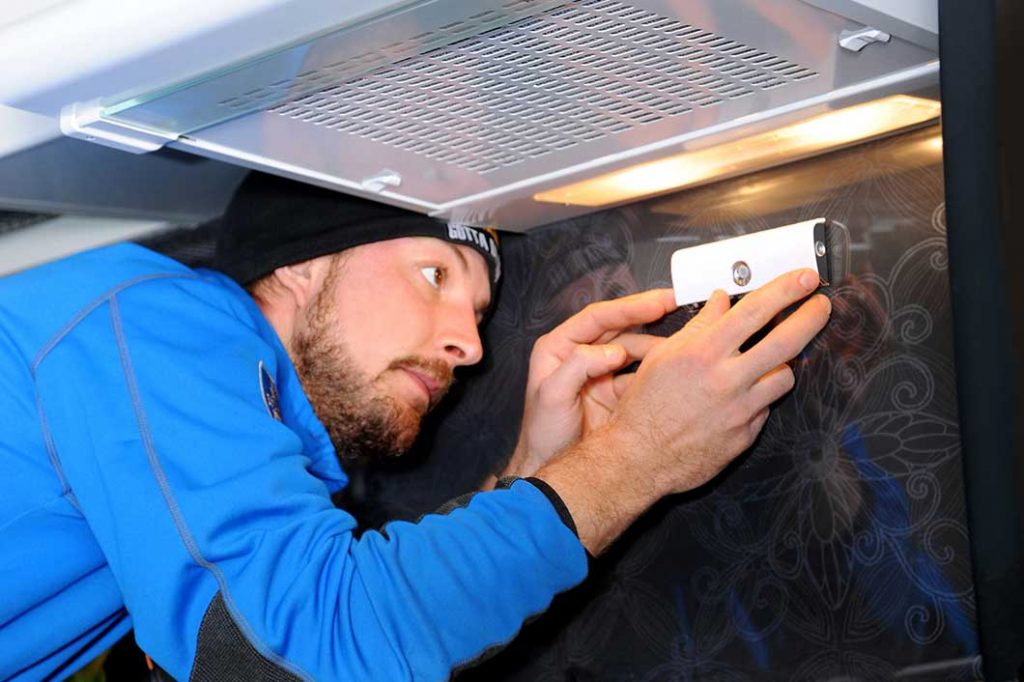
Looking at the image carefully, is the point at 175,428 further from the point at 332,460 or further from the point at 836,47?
the point at 836,47

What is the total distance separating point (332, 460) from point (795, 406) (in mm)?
580

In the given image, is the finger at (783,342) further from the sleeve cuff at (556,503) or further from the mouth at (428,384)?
the mouth at (428,384)

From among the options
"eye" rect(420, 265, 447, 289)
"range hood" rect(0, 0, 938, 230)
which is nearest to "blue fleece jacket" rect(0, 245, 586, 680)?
"range hood" rect(0, 0, 938, 230)

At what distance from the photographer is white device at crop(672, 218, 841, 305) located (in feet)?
3.69

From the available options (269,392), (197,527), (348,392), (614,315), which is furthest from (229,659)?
(614,315)

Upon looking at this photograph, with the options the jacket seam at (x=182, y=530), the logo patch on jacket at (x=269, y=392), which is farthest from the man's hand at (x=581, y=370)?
the jacket seam at (x=182, y=530)

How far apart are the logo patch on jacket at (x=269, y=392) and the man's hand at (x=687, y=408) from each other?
0.97ft

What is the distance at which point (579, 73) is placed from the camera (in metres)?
0.92

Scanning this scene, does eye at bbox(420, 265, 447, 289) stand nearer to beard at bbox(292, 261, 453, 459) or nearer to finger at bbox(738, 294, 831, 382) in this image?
beard at bbox(292, 261, 453, 459)

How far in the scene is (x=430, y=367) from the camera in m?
1.37

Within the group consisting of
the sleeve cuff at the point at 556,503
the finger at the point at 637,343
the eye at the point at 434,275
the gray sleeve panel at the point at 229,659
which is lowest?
the gray sleeve panel at the point at 229,659

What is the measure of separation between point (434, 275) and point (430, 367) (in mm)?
123

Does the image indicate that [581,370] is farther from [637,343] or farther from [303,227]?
[303,227]

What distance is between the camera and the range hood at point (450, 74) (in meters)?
0.82
